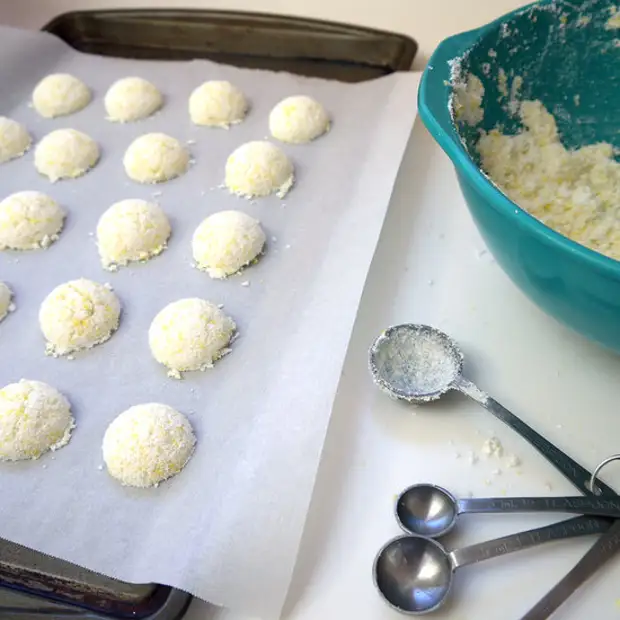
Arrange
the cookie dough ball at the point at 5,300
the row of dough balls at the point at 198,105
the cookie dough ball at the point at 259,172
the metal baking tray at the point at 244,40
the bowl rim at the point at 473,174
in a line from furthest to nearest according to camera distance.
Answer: the metal baking tray at the point at 244,40 → the row of dough balls at the point at 198,105 → the cookie dough ball at the point at 259,172 → the cookie dough ball at the point at 5,300 → the bowl rim at the point at 473,174

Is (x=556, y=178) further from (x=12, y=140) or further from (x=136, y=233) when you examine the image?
(x=12, y=140)

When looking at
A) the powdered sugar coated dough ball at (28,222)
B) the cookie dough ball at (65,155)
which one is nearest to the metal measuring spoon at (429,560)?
the powdered sugar coated dough ball at (28,222)

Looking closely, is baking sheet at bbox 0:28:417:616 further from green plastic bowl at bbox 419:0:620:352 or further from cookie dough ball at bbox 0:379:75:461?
green plastic bowl at bbox 419:0:620:352

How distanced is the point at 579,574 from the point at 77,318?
0.70 m

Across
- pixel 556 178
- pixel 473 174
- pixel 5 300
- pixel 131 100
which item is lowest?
pixel 5 300

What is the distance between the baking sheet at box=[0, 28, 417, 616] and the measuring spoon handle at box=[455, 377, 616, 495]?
7.0 inches

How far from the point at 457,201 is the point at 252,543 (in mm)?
662

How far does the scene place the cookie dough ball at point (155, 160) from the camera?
114cm

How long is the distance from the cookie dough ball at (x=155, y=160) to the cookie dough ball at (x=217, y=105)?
0.11m

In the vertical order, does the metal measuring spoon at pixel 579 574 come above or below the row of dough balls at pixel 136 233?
above

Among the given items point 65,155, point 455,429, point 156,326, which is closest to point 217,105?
point 65,155

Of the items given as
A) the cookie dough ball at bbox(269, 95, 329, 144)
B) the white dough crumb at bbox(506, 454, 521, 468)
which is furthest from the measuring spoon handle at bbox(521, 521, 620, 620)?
the cookie dough ball at bbox(269, 95, 329, 144)

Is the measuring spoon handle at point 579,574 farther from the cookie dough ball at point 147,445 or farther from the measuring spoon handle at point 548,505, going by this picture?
the cookie dough ball at point 147,445

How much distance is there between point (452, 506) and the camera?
0.65m
